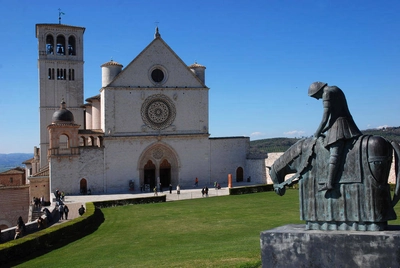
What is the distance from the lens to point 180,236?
18.9 meters

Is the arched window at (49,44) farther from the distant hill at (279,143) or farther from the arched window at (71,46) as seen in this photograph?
the distant hill at (279,143)

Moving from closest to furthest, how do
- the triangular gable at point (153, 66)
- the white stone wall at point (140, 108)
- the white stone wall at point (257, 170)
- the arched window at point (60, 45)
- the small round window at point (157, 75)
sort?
the white stone wall at point (140, 108)
the triangular gable at point (153, 66)
the small round window at point (157, 75)
the white stone wall at point (257, 170)
the arched window at point (60, 45)

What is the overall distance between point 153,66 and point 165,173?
36.6 ft

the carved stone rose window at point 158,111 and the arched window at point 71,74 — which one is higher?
the arched window at point 71,74

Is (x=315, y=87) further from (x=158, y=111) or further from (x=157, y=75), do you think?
(x=157, y=75)

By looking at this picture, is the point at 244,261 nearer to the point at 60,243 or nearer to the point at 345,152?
the point at 345,152

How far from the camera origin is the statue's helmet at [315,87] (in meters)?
7.22

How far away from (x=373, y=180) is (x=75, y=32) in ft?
176

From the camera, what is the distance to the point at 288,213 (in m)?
24.0

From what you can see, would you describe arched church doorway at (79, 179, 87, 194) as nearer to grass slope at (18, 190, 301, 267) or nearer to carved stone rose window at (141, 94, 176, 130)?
carved stone rose window at (141, 94, 176, 130)

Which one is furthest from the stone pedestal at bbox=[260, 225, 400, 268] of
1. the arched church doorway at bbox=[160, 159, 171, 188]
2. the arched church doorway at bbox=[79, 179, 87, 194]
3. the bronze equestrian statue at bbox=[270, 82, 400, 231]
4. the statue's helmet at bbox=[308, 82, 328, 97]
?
the arched church doorway at bbox=[160, 159, 171, 188]

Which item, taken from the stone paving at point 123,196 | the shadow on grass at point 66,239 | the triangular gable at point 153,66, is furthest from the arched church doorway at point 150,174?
the shadow on grass at point 66,239

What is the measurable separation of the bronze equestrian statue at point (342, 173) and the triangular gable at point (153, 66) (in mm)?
38762

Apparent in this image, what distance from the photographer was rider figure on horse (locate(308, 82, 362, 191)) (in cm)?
678
